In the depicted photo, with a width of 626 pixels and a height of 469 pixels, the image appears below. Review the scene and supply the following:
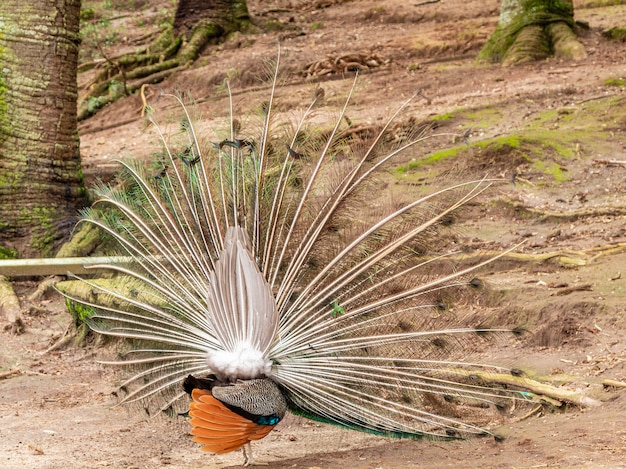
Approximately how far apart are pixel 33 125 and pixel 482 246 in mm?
4856

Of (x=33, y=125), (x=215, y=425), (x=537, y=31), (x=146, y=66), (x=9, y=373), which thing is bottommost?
(x=9, y=373)

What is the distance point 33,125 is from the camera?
31.4ft

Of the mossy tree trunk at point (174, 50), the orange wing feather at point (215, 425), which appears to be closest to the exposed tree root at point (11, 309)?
the orange wing feather at point (215, 425)

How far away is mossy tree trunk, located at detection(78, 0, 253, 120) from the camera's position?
16.9m

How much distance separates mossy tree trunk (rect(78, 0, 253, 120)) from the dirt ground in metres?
0.34

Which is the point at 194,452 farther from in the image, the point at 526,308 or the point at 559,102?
the point at 559,102

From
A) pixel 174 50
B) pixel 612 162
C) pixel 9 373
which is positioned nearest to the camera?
pixel 9 373

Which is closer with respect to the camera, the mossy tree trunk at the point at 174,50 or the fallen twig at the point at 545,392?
the fallen twig at the point at 545,392

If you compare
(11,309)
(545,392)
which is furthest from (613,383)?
(11,309)

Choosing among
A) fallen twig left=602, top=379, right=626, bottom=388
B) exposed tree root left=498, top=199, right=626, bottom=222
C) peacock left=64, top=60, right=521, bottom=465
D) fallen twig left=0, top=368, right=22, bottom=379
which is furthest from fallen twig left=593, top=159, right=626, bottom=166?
fallen twig left=0, top=368, right=22, bottom=379

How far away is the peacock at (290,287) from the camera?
17.2ft

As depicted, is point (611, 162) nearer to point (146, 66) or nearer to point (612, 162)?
point (612, 162)

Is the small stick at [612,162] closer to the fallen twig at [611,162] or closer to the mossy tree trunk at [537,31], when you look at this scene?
the fallen twig at [611,162]

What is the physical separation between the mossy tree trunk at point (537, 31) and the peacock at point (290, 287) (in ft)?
28.0
